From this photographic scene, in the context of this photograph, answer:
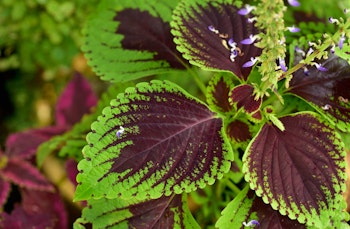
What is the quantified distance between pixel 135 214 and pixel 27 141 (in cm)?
52

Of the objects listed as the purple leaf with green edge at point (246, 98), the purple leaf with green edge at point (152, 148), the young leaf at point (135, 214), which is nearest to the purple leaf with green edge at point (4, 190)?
the young leaf at point (135, 214)

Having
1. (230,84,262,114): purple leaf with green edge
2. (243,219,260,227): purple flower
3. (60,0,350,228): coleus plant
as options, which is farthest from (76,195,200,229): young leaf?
(230,84,262,114): purple leaf with green edge

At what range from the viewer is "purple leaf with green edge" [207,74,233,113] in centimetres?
86

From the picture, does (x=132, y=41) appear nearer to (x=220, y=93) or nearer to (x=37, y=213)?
(x=220, y=93)

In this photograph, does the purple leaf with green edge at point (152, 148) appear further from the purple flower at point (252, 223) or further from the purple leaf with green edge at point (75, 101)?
the purple leaf with green edge at point (75, 101)

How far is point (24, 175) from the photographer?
4.07 ft

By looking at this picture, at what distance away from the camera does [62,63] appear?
5.37ft

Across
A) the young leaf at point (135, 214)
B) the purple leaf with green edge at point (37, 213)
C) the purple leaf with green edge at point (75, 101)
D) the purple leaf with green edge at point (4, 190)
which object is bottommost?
the purple leaf with green edge at point (37, 213)

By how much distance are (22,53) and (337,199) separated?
1.19m

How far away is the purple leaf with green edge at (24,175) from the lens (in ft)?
4.01

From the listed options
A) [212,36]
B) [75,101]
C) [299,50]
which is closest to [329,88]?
[299,50]

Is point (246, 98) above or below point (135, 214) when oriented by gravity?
above

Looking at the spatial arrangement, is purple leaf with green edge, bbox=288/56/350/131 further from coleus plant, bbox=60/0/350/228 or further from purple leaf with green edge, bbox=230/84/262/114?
purple leaf with green edge, bbox=230/84/262/114

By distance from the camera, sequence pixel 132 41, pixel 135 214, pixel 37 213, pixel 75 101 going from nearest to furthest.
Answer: pixel 135 214, pixel 132 41, pixel 37 213, pixel 75 101
